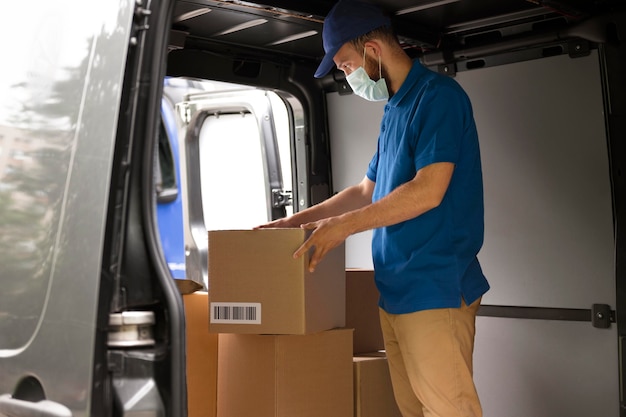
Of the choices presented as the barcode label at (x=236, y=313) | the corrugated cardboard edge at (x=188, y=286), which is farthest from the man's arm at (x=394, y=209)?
the corrugated cardboard edge at (x=188, y=286)

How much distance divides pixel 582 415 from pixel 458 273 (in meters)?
0.88

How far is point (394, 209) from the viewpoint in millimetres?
2707

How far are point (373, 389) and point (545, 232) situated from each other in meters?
0.89

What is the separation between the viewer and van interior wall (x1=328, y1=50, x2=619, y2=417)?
3.26 meters

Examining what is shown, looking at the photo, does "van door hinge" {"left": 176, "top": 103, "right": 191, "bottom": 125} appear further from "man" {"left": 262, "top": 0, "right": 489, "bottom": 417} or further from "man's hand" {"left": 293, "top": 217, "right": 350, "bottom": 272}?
"man's hand" {"left": 293, "top": 217, "right": 350, "bottom": 272}

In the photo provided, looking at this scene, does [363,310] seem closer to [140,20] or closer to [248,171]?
[140,20]

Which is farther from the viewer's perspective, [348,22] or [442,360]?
[348,22]

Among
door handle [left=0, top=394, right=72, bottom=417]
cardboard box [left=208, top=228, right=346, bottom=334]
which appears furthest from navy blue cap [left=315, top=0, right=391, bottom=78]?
door handle [left=0, top=394, right=72, bottom=417]

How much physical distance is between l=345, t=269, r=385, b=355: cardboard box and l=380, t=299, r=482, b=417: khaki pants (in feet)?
1.75

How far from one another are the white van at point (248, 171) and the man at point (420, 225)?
0.42 metres

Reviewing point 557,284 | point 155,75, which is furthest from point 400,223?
point 155,75

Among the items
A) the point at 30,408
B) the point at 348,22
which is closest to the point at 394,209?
the point at 348,22

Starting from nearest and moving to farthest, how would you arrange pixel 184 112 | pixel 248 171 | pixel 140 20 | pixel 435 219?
pixel 140 20 → pixel 435 219 → pixel 248 171 → pixel 184 112

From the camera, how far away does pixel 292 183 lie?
4.20 metres
